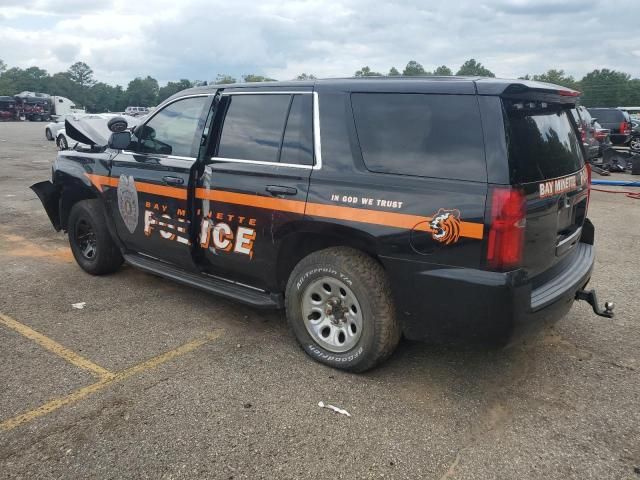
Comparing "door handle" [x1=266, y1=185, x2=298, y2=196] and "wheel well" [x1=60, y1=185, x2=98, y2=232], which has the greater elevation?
"door handle" [x1=266, y1=185, x2=298, y2=196]

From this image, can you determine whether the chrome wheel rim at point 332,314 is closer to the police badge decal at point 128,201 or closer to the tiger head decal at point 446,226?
the tiger head decal at point 446,226

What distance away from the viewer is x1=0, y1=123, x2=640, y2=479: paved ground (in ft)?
8.55

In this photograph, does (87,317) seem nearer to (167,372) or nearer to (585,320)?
(167,372)

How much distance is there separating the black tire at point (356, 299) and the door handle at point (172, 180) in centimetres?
126

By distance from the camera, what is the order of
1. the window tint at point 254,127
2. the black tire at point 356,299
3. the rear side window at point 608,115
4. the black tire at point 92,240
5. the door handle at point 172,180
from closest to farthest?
the black tire at point 356,299, the window tint at point 254,127, the door handle at point 172,180, the black tire at point 92,240, the rear side window at point 608,115

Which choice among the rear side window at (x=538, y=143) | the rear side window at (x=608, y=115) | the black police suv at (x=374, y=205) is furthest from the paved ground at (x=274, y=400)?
the rear side window at (x=608, y=115)

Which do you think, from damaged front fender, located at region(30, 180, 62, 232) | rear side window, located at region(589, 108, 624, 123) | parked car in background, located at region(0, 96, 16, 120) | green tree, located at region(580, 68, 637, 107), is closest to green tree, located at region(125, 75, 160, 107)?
parked car in background, located at region(0, 96, 16, 120)

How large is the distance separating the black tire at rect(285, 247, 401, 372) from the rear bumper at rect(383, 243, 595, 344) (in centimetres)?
11

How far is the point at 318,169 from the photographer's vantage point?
337 cm

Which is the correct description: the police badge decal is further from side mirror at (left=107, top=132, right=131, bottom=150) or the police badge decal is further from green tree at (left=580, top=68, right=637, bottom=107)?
green tree at (left=580, top=68, right=637, bottom=107)

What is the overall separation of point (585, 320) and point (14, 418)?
4144mm

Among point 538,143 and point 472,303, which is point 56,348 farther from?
point 538,143

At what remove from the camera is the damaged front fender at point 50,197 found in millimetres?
5668

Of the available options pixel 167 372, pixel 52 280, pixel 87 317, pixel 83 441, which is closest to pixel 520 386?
pixel 167 372
